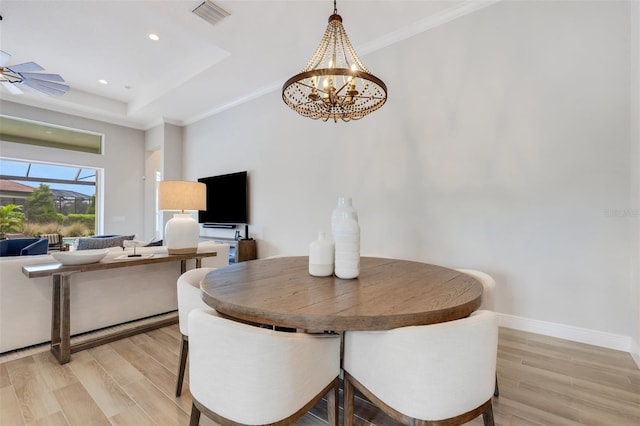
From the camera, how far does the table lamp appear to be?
262 centimetres

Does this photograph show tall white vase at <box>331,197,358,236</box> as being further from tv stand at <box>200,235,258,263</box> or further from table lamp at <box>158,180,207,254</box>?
tv stand at <box>200,235,258,263</box>

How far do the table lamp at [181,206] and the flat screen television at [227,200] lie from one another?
2.25m

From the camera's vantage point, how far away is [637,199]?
2119 millimetres

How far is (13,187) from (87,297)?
4.98 m

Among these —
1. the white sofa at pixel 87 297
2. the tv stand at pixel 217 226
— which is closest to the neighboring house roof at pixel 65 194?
the tv stand at pixel 217 226

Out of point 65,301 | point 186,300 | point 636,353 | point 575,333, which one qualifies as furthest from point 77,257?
point 636,353

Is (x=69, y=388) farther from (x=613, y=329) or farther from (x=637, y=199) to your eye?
(x=637, y=199)

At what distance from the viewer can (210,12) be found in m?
2.97

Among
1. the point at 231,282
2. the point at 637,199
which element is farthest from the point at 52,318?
the point at 637,199

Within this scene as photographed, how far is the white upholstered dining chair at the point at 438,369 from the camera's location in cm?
97

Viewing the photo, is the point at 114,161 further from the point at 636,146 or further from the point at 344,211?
the point at 636,146

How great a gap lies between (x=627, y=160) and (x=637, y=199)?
319 mm

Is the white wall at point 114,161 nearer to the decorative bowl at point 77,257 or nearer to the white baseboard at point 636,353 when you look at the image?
the decorative bowl at point 77,257

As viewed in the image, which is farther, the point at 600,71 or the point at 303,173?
→ the point at 303,173
